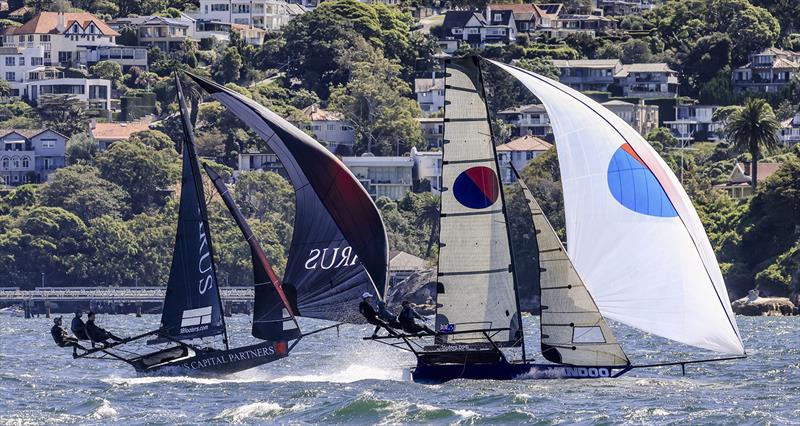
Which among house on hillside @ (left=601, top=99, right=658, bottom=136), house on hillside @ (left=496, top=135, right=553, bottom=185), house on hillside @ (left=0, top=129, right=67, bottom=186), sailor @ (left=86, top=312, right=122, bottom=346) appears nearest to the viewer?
sailor @ (left=86, top=312, right=122, bottom=346)

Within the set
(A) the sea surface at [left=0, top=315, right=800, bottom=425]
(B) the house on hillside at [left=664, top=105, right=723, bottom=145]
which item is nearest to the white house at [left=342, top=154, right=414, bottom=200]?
(B) the house on hillside at [left=664, top=105, right=723, bottom=145]

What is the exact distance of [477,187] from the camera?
115ft

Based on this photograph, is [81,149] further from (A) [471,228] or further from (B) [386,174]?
(A) [471,228]

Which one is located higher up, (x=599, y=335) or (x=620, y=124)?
(x=620, y=124)

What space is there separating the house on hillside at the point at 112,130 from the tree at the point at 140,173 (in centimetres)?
1166

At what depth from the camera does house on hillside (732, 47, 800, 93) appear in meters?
136

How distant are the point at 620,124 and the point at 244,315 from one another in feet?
199

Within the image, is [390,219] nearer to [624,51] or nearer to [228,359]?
[624,51]

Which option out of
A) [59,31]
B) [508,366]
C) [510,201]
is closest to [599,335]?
[508,366]

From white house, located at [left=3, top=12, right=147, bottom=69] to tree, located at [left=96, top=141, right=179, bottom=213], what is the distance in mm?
40222

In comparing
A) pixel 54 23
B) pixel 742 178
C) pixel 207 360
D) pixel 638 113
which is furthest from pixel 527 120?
pixel 207 360

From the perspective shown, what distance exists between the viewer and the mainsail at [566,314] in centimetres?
3491

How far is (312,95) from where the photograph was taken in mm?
139625

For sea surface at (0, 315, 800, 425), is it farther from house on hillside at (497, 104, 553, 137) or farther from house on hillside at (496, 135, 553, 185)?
house on hillside at (497, 104, 553, 137)
